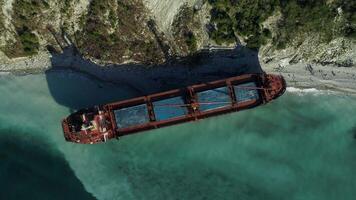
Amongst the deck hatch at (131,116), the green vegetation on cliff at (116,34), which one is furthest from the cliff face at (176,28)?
the deck hatch at (131,116)

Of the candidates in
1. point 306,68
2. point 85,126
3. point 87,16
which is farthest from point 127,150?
point 306,68

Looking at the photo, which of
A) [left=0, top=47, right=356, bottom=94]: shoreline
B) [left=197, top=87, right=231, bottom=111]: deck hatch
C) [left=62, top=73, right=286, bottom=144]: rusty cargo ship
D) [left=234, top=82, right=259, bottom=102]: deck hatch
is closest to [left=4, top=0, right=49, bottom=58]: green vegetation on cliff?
[left=0, top=47, right=356, bottom=94]: shoreline

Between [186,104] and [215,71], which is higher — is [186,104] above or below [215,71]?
below

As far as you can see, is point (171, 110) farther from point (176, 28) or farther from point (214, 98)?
point (176, 28)

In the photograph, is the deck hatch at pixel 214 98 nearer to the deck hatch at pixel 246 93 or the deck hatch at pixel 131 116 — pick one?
the deck hatch at pixel 246 93

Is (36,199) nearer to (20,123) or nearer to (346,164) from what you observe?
(20,123)

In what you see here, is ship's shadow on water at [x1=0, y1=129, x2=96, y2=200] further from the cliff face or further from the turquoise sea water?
the cliff face

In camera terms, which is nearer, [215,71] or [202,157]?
[215,71]

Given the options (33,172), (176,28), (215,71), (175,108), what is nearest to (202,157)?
(175,108)
